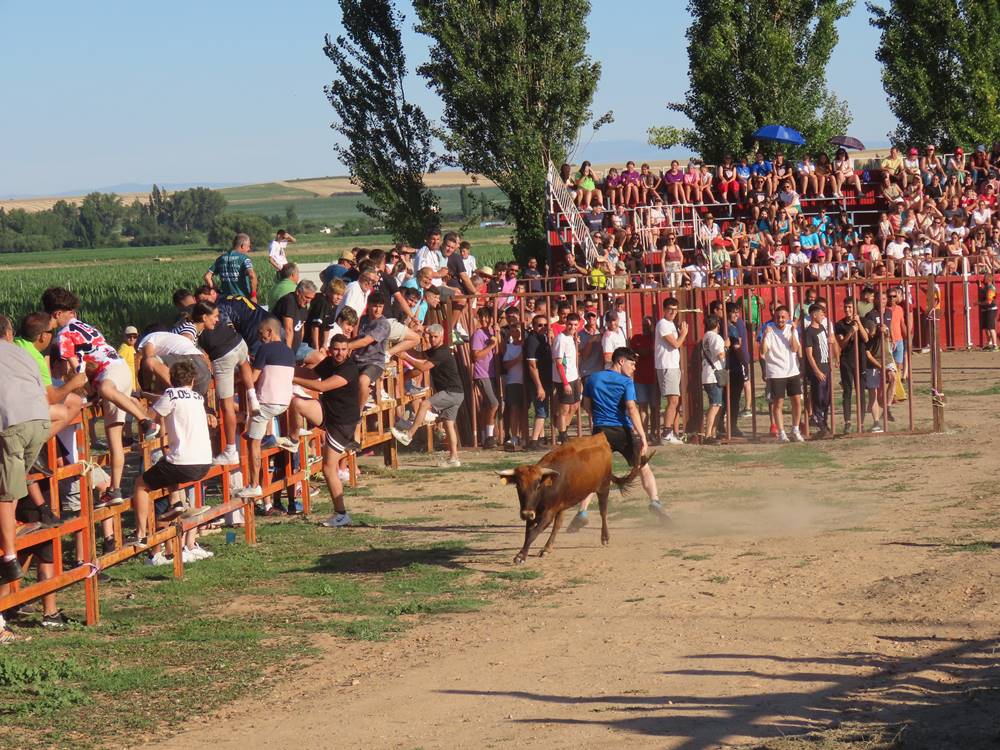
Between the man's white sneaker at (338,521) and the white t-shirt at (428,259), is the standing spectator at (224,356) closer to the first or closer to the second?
the man's white sneaker at (338,521)

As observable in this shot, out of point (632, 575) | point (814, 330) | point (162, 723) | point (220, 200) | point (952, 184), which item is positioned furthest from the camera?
point (220, 200)

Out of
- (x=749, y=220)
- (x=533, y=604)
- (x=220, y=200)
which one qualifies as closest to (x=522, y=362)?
(x=533, y=604)

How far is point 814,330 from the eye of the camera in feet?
63.8

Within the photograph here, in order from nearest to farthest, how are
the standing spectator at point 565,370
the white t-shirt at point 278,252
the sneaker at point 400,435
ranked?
the sneaker at point 400,435
the standing spectator at point 565,370
the white t-shirt at point 278,252

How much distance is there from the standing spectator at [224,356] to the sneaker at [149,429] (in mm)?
896

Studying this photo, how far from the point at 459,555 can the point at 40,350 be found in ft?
14.6

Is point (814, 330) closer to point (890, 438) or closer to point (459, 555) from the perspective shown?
point (890, 438)

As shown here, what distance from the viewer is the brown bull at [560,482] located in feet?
41.9

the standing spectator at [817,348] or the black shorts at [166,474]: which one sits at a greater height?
the standing spectator at [817,348]

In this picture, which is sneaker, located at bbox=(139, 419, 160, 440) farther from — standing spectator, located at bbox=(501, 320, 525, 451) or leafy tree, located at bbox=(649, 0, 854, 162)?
leafy tree, located at bbox=(649, 0, 854, 162)

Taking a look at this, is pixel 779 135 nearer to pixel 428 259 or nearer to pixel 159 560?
pixel 428 259

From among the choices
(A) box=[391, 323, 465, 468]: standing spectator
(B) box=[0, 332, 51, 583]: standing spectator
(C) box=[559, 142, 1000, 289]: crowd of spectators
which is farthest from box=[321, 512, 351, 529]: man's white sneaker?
(C) box=[559, 142, 1000, 289]: crowd of spectators

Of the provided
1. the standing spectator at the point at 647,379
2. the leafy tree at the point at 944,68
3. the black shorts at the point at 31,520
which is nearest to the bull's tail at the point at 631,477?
the black shorts at the point at 31,520

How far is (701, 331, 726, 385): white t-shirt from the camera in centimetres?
1964
